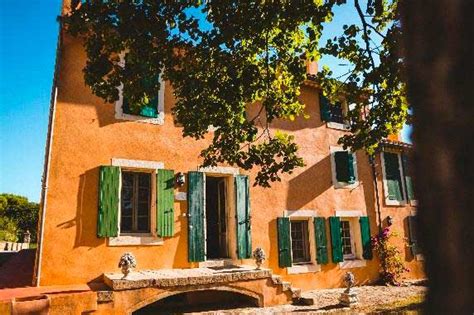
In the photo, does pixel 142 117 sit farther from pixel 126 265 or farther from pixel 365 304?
pixel 365 304

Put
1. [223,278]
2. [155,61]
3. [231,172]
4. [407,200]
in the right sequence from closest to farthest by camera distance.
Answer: [155,61] → [223,278] → [231,172] → [407,200]

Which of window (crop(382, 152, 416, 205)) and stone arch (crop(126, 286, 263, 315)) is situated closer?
stone arch (crop(126, 286, 263, 315))

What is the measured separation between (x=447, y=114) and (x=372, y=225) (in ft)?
40.9

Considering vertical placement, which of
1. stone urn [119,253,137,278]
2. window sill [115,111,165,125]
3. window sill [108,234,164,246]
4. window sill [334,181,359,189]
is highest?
window sill [115,111,165,125]

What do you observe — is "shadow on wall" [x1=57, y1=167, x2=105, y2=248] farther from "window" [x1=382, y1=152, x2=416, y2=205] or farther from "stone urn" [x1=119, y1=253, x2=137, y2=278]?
"window" [x1=382, y1=152, x2=416, y2=205]

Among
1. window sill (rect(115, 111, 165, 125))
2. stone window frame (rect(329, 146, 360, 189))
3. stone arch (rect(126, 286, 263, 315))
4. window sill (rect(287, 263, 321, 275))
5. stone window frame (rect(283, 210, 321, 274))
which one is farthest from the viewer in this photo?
stone window frame (rect(329, 146, 360, 189))

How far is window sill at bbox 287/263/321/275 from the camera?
33.3ft

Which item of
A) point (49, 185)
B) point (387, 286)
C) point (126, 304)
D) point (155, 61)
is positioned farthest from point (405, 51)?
point (387, 286)

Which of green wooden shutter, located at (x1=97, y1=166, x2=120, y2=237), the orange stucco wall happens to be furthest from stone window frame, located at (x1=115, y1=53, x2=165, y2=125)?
green wooden shutter, located at (x1=97, y1=166, x2=120, y2=237)

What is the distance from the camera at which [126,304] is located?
266 inches

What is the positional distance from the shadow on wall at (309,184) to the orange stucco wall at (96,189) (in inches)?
1.3

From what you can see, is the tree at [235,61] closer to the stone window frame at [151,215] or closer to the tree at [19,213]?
the stone window frame at [151,215]

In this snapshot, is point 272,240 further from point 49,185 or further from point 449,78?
point 449,78

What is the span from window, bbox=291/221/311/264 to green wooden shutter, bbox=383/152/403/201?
159 inches
